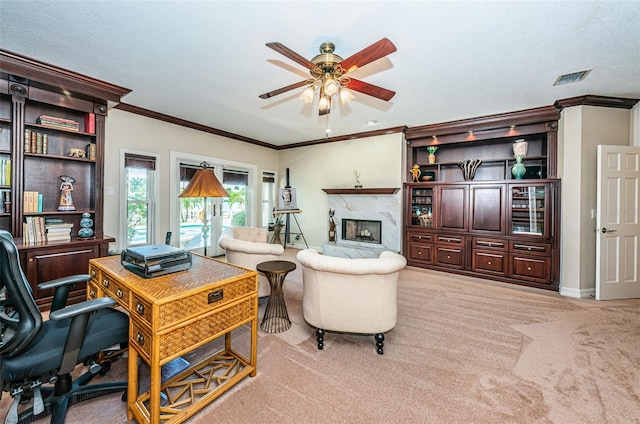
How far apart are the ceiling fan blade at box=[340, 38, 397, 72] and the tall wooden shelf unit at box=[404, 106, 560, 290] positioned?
3233 mm

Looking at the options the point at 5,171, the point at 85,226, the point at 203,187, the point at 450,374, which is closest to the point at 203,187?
the point at 203,187

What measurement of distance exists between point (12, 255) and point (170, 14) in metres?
1.87

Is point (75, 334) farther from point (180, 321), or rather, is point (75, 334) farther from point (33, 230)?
point (33, 230)

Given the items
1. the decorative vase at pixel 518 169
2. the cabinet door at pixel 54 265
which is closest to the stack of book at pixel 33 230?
the cabinet door at pixel 54 265

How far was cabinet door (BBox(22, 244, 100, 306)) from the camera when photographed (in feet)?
8.98

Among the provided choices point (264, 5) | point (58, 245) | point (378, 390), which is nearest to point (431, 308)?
point (378, 390)

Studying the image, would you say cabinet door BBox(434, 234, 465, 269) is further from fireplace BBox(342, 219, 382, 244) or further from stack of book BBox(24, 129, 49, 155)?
stack of book BBox(24, 129, 49, 155)

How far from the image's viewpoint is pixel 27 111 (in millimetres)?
3104

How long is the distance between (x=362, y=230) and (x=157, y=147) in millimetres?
4026

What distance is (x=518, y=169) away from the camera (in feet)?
13.4

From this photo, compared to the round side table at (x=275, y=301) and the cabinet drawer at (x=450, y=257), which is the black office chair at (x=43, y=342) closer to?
the round side table at (x=275, y=301)

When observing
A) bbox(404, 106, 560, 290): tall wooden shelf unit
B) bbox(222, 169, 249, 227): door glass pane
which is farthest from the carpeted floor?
bbox(222, 169, 249, 227): door glass pane

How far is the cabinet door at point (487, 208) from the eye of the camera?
13.6ft

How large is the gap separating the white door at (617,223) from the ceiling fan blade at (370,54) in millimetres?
3471
